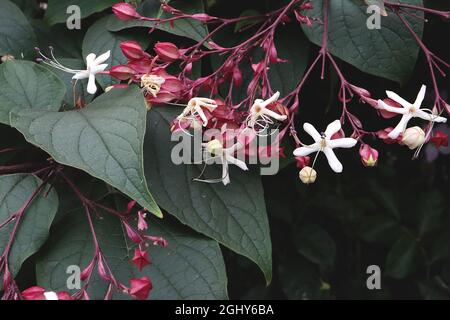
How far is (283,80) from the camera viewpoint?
2.82 ft

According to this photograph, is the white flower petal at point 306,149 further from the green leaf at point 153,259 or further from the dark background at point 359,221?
the dark background at point 359,221

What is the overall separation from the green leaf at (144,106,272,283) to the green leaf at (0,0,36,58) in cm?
24

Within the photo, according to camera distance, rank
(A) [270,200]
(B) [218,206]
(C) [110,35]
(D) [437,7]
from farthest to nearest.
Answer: (A) [270,200], (D) [437,7], (C) [110,35], (B) [218,206]

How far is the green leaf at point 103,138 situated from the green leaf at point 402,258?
0.63 m

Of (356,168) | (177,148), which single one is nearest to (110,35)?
(177,148)

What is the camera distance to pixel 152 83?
0.70m

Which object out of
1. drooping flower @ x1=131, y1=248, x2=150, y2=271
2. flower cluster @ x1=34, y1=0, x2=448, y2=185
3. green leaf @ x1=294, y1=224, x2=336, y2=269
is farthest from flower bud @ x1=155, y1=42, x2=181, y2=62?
green leaf @ x1=294, y1=224, x2=336, y2=269

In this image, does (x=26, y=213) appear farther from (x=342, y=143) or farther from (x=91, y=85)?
(x=342, y=143)

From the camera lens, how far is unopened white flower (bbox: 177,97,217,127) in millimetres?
673

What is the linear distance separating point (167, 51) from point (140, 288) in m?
0.26

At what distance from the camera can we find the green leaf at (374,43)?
81cm

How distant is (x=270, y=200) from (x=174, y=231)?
1.26 feet

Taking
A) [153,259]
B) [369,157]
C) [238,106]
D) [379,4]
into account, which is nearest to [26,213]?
[153,259]

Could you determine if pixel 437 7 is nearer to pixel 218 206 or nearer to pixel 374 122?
pixel 374 122
